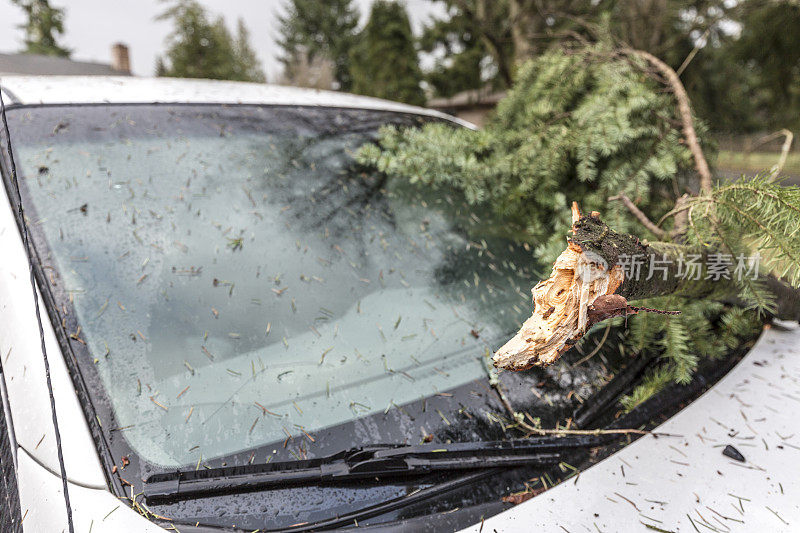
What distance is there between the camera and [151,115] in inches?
66.4

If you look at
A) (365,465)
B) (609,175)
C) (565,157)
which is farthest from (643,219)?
(365,465)

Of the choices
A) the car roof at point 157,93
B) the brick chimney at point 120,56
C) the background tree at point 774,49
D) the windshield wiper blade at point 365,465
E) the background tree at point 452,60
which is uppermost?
the background tree at point 452,60

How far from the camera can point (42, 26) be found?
18391 millimetres

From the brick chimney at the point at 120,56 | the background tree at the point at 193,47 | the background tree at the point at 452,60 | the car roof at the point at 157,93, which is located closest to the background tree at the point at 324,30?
the background tree at the point at 452,60

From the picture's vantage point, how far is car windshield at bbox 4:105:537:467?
111cm

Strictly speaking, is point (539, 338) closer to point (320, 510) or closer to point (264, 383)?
point (320, 510)

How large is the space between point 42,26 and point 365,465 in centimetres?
2455

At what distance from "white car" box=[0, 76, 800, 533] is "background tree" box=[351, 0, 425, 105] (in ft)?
43.8

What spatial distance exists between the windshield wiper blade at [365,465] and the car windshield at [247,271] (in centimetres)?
6

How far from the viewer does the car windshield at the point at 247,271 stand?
1114 millimetres

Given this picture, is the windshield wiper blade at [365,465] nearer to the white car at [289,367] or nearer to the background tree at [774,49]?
the white car at [289,367]

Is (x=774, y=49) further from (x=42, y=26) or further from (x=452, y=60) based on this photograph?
(x=42, y=26)

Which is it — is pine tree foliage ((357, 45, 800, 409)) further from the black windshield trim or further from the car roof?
the black windshield trim

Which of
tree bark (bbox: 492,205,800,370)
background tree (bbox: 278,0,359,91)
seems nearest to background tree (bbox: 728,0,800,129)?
tree bark (bbox: 492,205,800,370)
